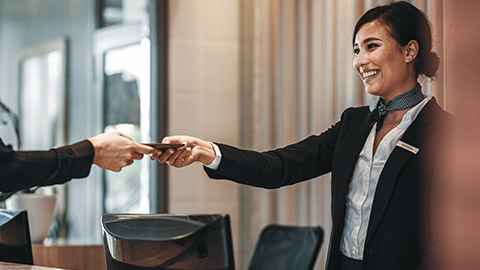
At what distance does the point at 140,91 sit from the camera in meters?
4.38

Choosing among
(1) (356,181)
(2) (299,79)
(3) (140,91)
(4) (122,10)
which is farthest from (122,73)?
(1) (356,181)

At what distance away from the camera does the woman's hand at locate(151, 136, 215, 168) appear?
2.16 metres

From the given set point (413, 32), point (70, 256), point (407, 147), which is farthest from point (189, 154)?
point (70, 256)

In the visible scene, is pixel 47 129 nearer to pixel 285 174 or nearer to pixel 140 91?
pixel 140 91

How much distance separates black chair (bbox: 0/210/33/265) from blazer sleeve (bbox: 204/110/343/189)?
68cm

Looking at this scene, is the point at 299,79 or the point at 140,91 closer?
the point at 299,79

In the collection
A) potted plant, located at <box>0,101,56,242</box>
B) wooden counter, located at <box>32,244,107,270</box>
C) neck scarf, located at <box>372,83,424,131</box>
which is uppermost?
neck scarf, located at <box>372,83,424,131</box>

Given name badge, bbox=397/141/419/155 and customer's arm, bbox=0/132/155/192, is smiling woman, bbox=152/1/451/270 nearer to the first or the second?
name badge, bbox=397/141/419/155

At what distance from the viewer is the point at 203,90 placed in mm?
4449

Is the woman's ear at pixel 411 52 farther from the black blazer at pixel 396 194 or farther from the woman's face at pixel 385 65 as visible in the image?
the black blazer at pixel 396 194

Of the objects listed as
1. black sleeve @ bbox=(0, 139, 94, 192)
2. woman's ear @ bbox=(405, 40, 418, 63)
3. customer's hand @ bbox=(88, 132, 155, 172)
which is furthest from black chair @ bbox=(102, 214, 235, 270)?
woman's ear @ bbox=(405, 40, 418, 63)

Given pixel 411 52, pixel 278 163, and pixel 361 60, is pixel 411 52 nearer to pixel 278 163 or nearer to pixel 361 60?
pixel 361 60

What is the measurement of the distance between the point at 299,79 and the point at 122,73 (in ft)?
4.40

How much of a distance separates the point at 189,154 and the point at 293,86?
1.90 m
